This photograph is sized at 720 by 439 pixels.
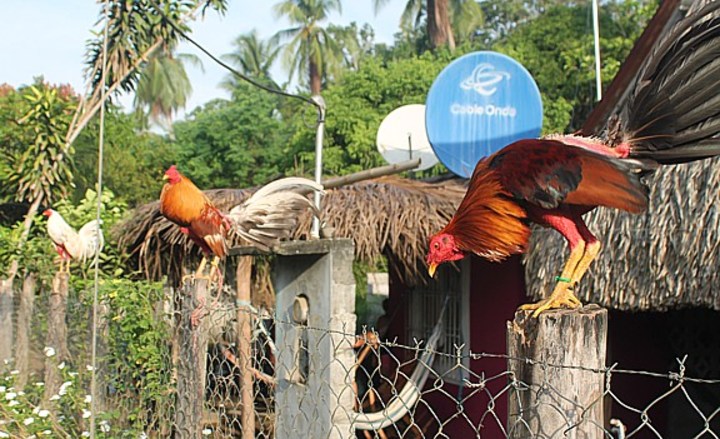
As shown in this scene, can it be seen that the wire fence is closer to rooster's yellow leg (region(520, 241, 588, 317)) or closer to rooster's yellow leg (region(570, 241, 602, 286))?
rooster's yellow leg (region(520, 241, 588, 317))

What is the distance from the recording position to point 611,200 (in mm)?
1808

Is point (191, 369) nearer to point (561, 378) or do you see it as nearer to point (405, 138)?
point (561, 378)

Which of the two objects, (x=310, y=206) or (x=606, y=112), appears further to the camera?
(x=606, y=112)

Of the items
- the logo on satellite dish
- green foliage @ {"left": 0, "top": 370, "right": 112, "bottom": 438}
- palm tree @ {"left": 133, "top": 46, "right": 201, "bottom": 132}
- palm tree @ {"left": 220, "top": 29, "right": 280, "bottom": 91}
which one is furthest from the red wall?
palm tree @ {"left": 220, "top": 29, "right": 280, "bottom": 91}

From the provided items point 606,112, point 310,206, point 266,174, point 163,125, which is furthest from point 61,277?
point 163,125

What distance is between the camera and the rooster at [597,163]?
1.78 metres

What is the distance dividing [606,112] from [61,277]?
4.06m

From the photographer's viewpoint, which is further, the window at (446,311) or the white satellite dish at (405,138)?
the window at (446,311)

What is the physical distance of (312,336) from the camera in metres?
2.98

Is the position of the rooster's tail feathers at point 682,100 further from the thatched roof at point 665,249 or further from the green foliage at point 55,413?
the green foliage at point 55,413

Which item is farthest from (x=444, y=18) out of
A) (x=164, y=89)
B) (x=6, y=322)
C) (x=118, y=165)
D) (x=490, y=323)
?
(x=6, y=322)

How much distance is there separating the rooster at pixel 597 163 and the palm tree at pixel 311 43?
23.3 m

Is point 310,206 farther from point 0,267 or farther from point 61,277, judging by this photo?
point 0,267

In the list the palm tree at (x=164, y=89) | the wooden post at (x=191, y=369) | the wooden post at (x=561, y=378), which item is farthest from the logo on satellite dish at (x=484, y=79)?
the palm tree at (x=164, y=89)
